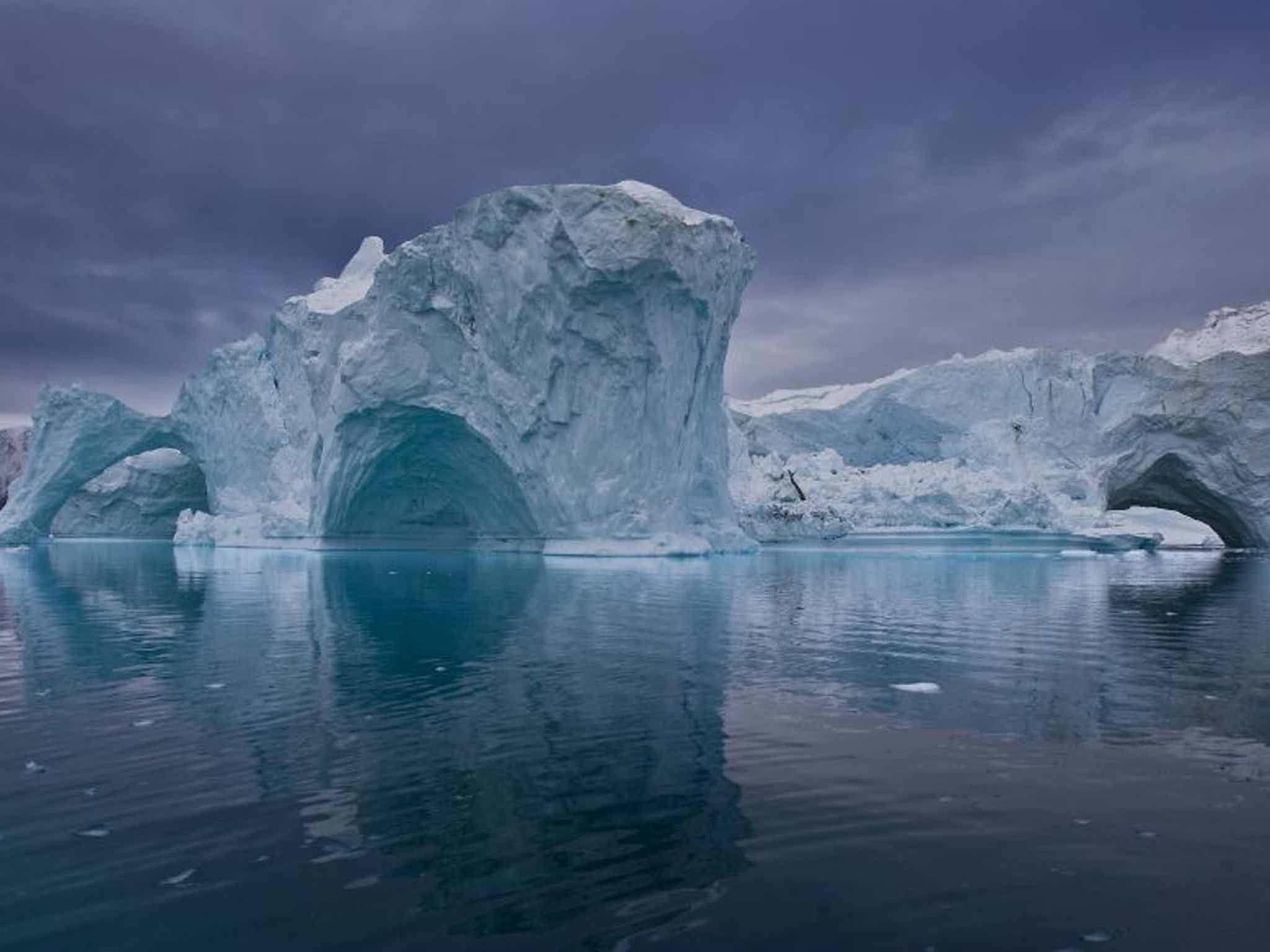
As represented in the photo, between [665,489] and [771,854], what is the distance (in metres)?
26.7

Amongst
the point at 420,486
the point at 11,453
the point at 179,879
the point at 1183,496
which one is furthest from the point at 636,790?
the point at 11,453

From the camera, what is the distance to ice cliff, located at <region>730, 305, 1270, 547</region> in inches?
1532

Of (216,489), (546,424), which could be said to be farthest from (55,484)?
(546,424)

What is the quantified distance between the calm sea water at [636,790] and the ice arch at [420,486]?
785 inches

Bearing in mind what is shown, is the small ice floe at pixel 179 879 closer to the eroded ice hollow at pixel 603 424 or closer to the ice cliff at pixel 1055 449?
the eroded ice hollow at pixel 603 424

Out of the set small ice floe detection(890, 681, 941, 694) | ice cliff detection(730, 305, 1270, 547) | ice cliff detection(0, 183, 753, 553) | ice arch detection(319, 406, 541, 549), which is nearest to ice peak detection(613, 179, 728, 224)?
ice cliff detection(0, 183, 753, 553)

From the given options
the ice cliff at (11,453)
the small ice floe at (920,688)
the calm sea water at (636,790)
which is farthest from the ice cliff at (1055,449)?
the ice cliff at (11,453)

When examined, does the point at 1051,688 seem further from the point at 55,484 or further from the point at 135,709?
the point at 55,484

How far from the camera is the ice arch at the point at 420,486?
33531 millimetres

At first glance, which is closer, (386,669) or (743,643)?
(386,669)

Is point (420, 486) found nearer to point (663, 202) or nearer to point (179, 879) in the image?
point (663, 202)

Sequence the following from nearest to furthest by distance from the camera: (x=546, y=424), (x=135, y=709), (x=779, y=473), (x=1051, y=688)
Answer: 1. (x=135, y=709)
2. (x=1051, y=688)
3. (x=546, y=424)
4. (x=779, y=473)

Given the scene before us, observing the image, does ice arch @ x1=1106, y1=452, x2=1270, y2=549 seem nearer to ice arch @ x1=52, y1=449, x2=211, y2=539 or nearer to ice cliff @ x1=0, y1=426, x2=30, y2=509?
ice arch @ x1=52, y1=449, x2=211, y2=539

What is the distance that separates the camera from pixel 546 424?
30.8 m
